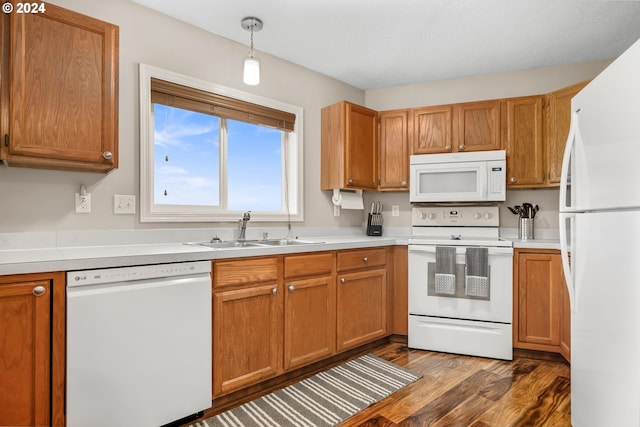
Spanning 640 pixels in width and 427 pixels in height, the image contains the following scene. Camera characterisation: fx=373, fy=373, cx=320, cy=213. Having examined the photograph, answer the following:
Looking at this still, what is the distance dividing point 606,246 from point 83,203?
253cm

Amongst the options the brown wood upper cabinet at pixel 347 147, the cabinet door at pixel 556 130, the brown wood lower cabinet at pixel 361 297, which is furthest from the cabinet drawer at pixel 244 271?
the cabinet door at pixel 556 130

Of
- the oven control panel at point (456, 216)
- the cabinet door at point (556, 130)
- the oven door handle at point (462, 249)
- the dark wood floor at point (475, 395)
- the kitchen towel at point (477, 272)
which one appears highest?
the cabinet door at point (556, 130)

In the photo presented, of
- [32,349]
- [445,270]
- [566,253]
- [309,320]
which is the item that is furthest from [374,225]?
[32,349]

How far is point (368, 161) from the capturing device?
3.58m

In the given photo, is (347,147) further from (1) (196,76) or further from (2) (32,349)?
(2) (32,349)

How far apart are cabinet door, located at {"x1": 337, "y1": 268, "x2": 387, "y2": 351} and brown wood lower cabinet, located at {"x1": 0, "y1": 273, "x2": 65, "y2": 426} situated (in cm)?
171

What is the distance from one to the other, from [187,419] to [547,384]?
7.29 ft

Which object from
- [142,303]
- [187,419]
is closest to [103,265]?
[142,303]

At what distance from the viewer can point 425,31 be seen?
2.70 meters

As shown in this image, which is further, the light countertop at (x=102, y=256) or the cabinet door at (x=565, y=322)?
the cabinet door at (x=565, y=322)

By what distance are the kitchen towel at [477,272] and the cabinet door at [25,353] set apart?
2647 mm

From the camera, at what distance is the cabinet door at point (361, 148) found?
3368mm

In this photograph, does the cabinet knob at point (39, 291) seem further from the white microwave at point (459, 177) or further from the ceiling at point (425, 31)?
the white microwave at point (459, 177)

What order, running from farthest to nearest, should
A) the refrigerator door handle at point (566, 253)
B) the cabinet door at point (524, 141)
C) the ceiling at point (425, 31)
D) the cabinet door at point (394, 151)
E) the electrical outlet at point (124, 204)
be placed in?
the cabinet door at point (394, 151)
the cabinet door at point (524, 141)
the ceiling at point (425, 31)
the electrical outlet at point (124, 204)
the refrigerator door handle at point (566, 253)
